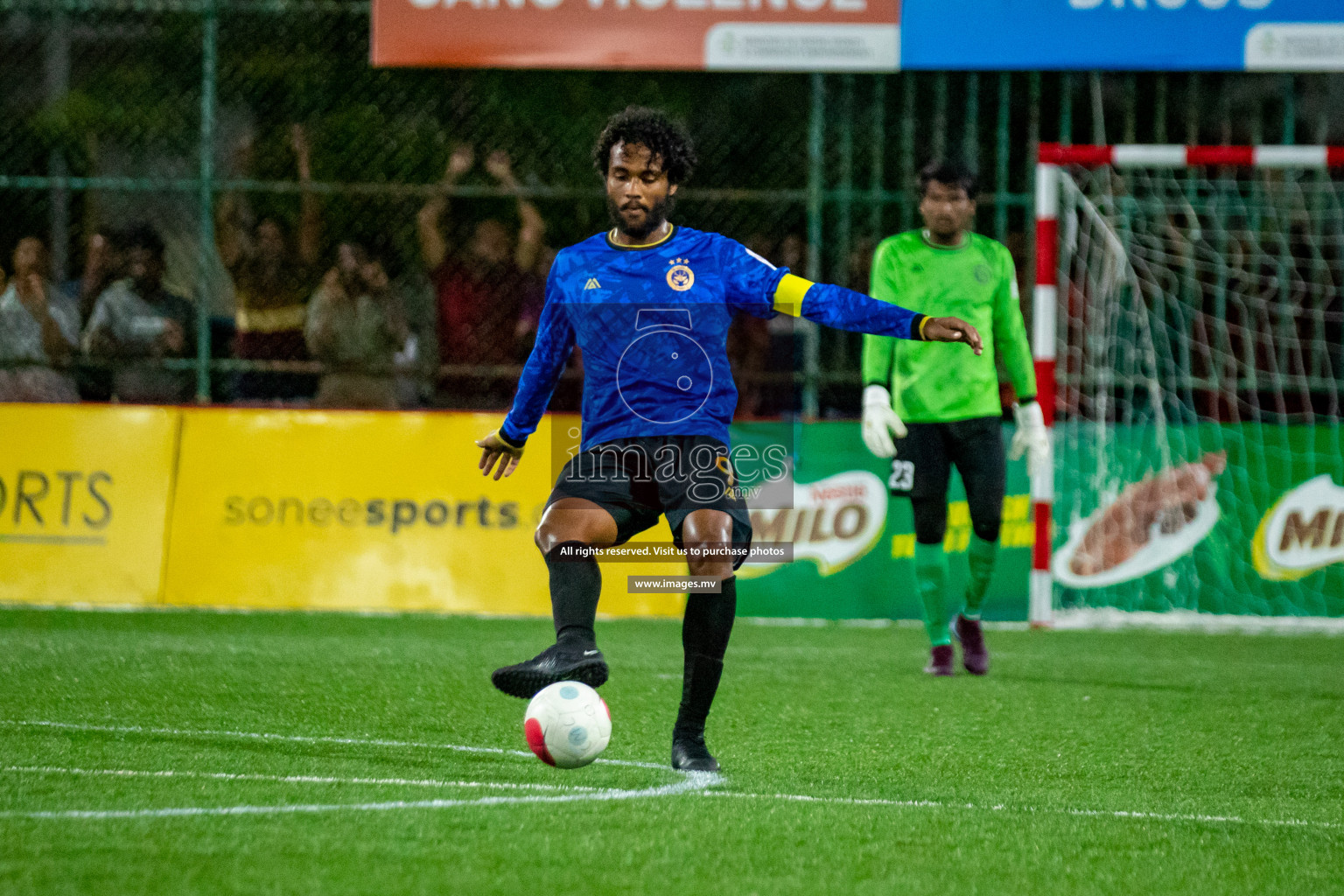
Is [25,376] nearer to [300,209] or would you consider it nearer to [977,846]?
[300,209]

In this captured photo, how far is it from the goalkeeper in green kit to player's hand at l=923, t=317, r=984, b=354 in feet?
8.91

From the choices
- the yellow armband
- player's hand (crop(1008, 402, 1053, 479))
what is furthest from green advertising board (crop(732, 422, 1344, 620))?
the yellow armband

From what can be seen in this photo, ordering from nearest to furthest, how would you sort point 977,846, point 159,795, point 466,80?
point 977,846 < point 159,795 < point 466,80

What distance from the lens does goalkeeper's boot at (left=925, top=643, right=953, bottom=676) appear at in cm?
745

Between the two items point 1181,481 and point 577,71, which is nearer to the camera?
point 1181,481

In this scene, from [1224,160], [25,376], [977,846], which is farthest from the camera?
[25,376]

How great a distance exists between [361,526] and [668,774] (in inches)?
200

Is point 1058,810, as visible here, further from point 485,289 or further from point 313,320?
point 313,320

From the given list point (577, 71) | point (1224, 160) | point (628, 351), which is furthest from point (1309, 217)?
point (628, 351)

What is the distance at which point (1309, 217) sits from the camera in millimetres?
10391

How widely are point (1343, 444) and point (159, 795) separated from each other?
24.6 ft

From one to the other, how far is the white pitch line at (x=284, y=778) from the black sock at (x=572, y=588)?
43 cm

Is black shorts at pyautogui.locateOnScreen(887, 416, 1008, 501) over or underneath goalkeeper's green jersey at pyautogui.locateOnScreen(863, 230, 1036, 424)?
underneath

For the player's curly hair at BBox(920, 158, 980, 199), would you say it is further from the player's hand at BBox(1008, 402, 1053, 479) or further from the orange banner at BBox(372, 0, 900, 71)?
the orange banner at BBox(372, 0, 900, 71)
